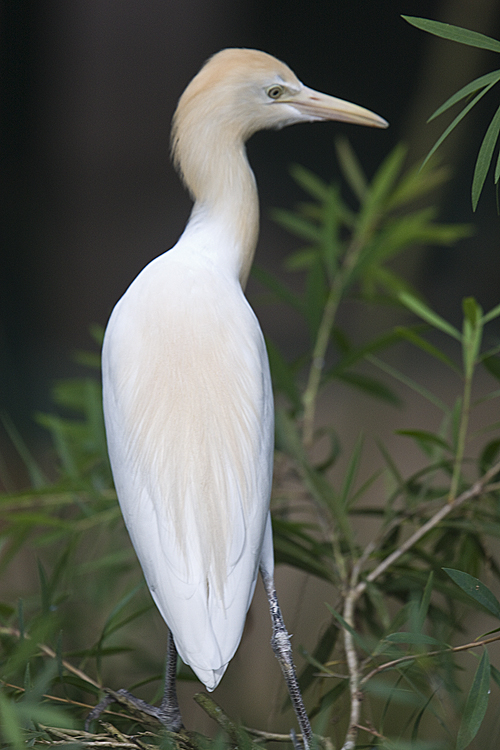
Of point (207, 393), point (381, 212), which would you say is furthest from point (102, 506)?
point (381, 212)

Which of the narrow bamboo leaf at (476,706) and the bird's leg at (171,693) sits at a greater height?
the narrow bamboo leaf at (476,706)

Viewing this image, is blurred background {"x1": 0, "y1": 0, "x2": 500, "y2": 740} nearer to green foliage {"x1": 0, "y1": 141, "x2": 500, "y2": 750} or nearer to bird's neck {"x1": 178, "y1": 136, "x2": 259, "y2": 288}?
green foliage {"x1": 0, "y1": 141, "x2": 500, "y2": 750}

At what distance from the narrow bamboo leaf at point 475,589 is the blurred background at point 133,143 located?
103 cm

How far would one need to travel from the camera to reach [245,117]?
549 millimetres

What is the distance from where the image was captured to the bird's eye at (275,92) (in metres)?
0.55

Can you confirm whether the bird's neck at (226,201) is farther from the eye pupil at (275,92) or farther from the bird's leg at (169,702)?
the bird's leg at (169,702)

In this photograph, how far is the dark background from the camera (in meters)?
1.53

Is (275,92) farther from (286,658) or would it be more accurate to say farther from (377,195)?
(286,658)

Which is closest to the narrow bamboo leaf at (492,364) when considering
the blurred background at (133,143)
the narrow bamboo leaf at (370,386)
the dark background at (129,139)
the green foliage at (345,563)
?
the green foliage at (345,563)

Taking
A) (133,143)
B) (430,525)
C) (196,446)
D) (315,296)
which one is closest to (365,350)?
(315,296)

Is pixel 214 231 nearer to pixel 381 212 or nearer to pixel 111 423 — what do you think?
pixel 111 423

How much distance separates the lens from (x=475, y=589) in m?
0.36

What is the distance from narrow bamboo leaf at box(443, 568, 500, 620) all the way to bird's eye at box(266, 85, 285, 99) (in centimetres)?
39

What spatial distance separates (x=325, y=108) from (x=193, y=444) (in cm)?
31
